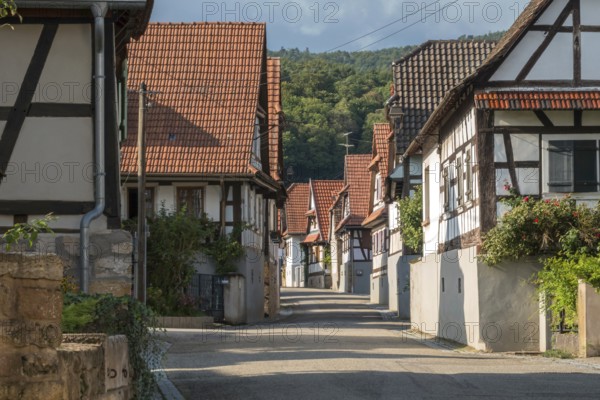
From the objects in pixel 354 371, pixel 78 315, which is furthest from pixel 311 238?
pixel 78 315

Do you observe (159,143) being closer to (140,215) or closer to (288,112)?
(140,215)

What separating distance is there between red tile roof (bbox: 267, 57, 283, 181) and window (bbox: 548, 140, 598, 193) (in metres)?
20.9

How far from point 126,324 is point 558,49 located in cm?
1591

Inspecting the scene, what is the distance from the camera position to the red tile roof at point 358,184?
74.8 metres

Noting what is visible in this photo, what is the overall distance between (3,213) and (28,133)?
127cm

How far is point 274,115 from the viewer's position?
4600cm

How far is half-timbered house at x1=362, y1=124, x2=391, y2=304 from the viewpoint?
54062 millimetres

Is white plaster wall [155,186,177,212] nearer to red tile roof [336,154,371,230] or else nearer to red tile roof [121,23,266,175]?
red tile roof [121,23,266,175]

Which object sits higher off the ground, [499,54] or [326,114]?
[326,114]

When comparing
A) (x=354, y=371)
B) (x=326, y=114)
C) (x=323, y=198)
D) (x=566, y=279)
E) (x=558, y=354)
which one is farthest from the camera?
(x=326, y=114)

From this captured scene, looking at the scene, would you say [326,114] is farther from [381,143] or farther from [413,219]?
[413,219]

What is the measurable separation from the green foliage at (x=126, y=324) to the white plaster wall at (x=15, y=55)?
679 centimetres

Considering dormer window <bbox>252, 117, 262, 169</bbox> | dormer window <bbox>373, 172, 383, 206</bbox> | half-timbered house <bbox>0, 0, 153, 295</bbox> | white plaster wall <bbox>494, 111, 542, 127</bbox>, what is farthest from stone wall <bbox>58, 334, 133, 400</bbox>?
dormer window <bbox>373, 172, 383, 206</bbox>

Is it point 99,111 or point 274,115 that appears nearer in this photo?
point 99,111
